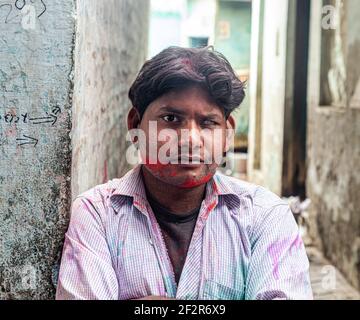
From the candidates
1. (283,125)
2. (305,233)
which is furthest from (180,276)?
(283,125)

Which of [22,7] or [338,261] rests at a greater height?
[22,7]

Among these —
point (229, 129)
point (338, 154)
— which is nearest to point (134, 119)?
point (229, 129)

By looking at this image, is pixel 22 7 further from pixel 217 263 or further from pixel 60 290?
pixel 217 263

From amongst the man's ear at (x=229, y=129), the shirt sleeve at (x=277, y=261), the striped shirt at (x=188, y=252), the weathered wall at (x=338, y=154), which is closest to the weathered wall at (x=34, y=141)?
the striped shirt at (x=188, y=252)

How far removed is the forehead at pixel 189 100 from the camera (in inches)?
67.4

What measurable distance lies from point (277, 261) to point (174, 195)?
1.16 ft

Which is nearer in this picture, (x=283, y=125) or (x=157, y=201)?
(x=157, y=201)

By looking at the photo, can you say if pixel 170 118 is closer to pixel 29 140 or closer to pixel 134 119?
pixel 134 119

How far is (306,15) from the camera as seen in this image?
661 centimetres

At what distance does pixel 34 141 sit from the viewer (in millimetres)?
1839

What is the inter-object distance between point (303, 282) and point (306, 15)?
533 cm

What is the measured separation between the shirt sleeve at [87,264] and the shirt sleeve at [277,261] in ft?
1.31

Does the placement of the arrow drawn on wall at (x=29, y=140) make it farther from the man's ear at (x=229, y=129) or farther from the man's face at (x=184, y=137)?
the man's ear at (x=229, y=129)

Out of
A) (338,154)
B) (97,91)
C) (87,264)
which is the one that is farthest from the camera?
(338,154)
